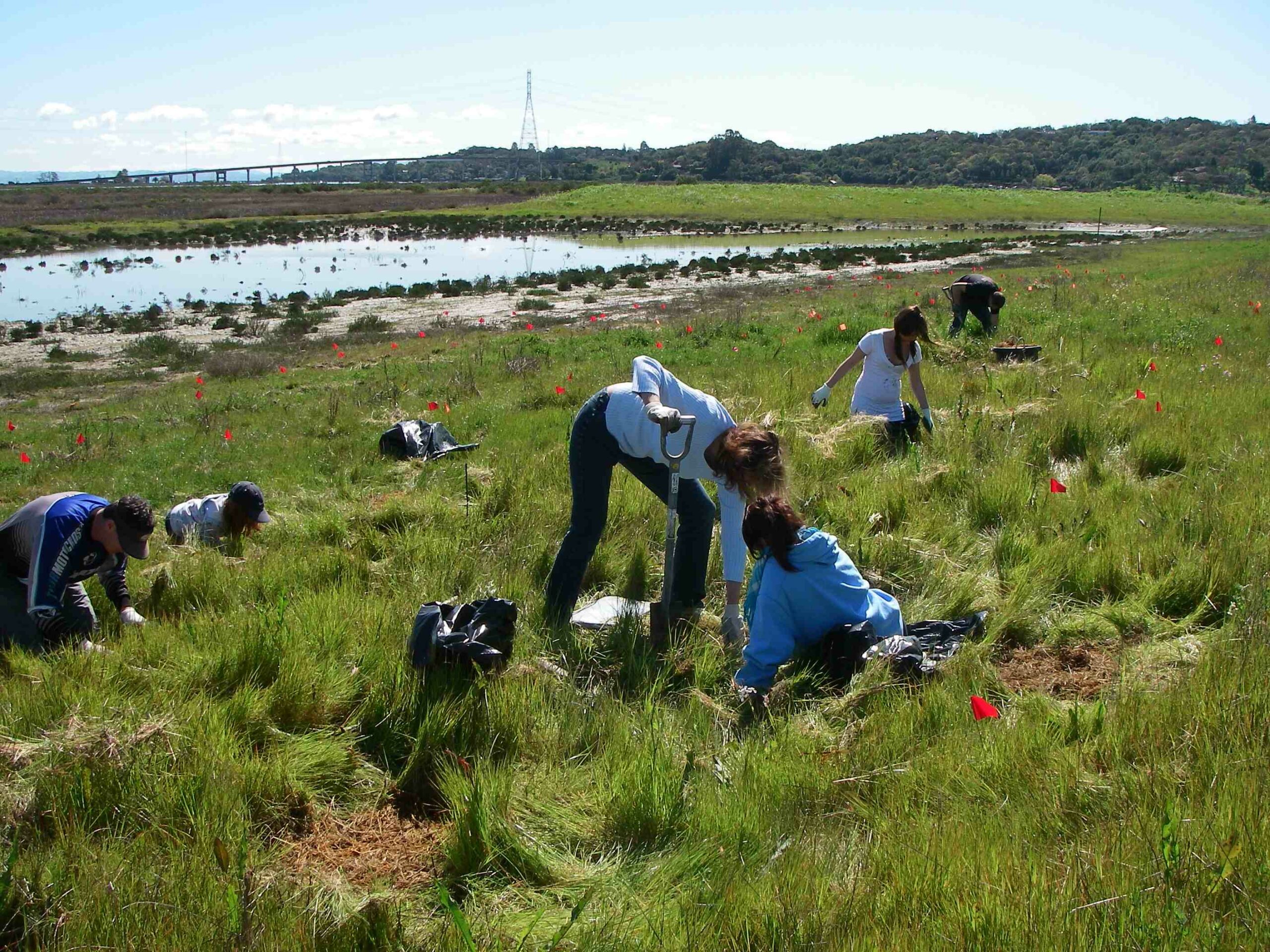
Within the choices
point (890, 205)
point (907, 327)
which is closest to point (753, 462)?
point (907, 327)

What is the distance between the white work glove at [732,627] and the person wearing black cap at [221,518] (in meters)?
3.46

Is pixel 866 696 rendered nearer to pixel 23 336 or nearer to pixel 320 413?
pixel 320 413

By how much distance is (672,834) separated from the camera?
9.49ft

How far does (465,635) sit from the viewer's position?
12.8ft

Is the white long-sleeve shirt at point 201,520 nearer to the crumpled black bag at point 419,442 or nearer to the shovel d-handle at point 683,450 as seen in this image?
the crumpled black bag at point 419,442

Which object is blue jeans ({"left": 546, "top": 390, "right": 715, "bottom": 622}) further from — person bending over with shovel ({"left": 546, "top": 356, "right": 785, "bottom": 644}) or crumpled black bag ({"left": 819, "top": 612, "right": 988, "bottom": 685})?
crumpled black bag ({"left": 819, "top": 612, "right": 988, "bottom": 685})

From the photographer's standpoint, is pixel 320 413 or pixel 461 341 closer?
pixel 320 413

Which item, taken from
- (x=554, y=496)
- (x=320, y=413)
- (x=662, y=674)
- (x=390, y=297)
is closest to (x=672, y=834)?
(x=662, y=674)

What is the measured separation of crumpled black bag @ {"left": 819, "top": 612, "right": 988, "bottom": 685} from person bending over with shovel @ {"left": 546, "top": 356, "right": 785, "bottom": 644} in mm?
477

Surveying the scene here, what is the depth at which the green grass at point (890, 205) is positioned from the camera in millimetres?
59469

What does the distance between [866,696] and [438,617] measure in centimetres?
178

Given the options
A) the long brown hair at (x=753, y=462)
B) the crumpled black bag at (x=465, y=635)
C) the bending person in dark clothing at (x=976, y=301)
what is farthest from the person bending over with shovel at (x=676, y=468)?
the bending person in dark clothing at (x=976, y=301)

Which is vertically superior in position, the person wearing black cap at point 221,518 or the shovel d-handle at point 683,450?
the shovel d-handle at point 683,450

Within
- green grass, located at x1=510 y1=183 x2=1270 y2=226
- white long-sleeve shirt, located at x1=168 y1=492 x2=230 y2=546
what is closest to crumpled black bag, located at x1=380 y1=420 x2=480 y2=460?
white long-sleeve shirt, located at x1=168 y1=492 x2=230 y2=546
